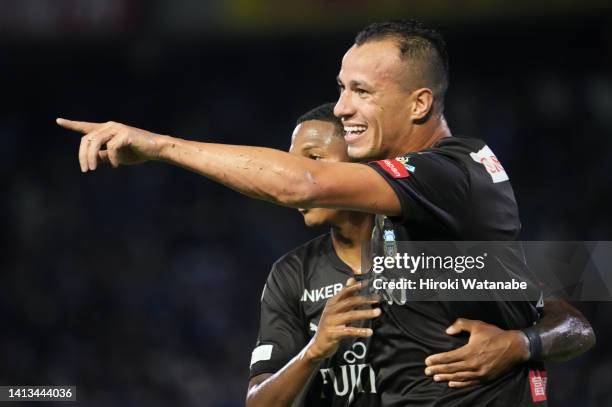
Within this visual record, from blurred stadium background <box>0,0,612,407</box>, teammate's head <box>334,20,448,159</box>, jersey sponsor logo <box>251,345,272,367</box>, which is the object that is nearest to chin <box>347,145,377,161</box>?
teammate's head <box>334,20,448,159</box>

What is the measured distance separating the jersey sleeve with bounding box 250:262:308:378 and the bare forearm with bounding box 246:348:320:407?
14 centimetres

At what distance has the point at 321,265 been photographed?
3.85 m

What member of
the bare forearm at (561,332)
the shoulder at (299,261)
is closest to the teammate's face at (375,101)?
the shoulder at (299,261)

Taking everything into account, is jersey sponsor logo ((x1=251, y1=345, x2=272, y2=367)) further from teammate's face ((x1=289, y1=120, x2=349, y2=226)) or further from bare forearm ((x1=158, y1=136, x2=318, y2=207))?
bare forearm ((x1=158, y1=136, x2=318, y2=207))

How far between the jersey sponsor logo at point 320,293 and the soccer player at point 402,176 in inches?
16.1

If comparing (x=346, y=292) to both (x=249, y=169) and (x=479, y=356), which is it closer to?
(x=479, y=356)

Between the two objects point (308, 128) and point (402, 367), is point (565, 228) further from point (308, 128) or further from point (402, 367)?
point (402, 367)

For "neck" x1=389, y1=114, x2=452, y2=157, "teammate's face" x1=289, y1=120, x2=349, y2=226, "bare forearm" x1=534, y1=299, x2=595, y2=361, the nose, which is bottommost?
"bare forearm" x1=534, y1=299, x2=595, y2=361

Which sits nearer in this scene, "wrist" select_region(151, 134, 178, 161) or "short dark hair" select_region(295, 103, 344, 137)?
"wrist" select_region(151, 134, 178, 161)

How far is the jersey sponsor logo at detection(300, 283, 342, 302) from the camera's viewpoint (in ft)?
12.2

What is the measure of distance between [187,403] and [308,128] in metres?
4.68

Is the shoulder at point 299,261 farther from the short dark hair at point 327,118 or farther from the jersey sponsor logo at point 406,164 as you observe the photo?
the jersey sponsor logo at point 406,164

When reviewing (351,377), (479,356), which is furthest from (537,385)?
(351,377)

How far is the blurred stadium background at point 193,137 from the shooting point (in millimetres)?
8633
